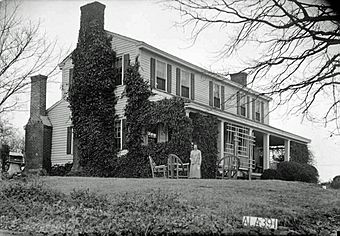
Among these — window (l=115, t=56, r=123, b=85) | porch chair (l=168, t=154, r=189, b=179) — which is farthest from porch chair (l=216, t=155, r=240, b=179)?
window (l=115, t=56, r=123, b=85)

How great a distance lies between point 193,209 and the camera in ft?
27.7

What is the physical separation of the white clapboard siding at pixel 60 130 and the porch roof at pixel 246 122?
5.78 metres

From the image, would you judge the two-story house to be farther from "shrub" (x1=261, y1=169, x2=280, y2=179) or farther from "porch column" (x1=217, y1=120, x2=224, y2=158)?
"shrub" (x1=261, y1=169, x2=280, y2=179)

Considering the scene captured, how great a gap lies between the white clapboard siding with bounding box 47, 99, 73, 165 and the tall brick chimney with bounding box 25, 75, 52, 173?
22 cm

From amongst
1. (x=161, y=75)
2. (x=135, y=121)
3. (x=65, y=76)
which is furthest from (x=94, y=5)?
(x=135, y=121)

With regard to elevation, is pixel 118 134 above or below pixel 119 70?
below

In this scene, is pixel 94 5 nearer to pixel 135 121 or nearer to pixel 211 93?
pixel 135 121

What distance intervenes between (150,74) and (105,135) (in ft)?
9.34

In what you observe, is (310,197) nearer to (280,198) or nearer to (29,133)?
(280,198)

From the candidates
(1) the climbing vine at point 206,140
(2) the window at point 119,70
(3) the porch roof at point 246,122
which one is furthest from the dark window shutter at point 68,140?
(3) the porch roof at point 246,122

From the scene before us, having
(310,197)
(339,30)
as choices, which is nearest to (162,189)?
(310,197)

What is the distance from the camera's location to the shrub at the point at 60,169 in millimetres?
21562

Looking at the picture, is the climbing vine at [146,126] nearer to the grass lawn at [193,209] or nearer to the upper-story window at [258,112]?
the grass lawn at [193,209]

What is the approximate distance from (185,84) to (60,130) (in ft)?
18.4
